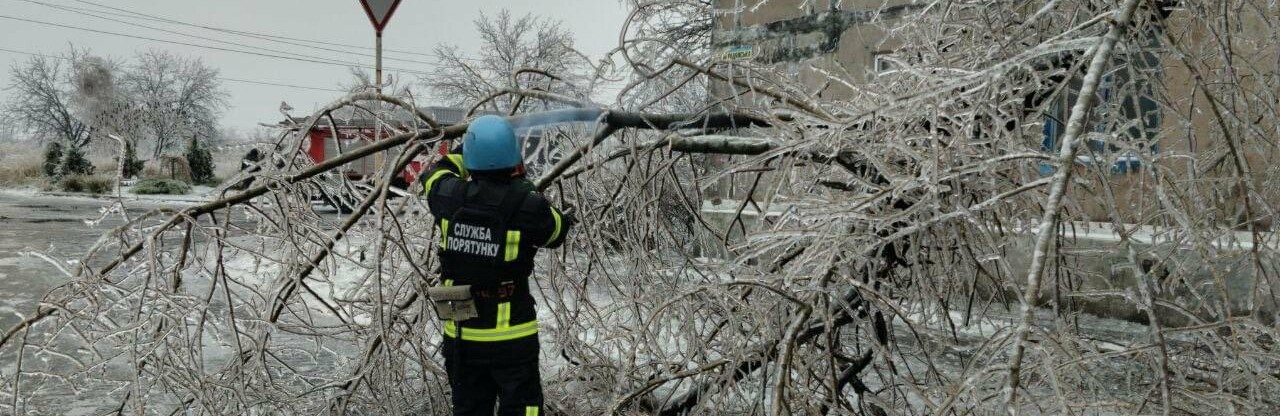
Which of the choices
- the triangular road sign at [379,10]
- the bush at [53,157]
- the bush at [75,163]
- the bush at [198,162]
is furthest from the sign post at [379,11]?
the bush at [198,162]

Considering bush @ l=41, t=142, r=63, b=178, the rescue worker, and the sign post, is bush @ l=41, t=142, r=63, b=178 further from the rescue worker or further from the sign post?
the rescue worker

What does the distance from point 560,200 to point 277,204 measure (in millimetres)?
1291

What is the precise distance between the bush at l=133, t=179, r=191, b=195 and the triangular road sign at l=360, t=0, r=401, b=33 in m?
23.7

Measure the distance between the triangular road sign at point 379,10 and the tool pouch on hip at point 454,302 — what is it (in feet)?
Result: 9.13

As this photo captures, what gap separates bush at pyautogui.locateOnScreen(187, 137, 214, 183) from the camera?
31656 millimetres

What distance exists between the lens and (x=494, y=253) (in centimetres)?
355

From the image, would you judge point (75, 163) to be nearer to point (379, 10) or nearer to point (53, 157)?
point (53, 157)

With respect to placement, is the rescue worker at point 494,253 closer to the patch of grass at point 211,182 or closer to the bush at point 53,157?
the bush at point 53,157

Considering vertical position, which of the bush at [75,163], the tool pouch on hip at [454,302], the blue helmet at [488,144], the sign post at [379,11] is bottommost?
the tool pouch on hip at [454,302]

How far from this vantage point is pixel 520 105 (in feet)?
14.6

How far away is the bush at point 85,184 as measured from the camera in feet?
85.5

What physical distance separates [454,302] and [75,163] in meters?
31.7

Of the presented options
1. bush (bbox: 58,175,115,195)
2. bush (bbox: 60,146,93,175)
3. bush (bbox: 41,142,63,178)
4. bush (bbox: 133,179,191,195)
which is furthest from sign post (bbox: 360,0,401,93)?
bush (bbox: 41,142,63,178)

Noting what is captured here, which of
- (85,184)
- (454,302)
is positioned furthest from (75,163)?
(454,302)
